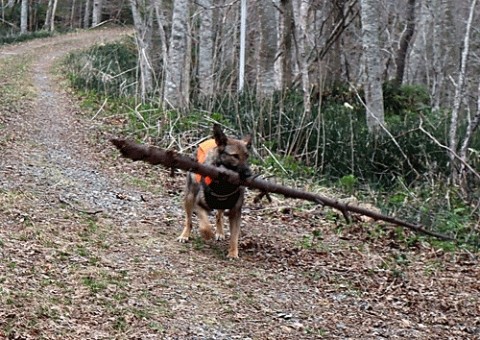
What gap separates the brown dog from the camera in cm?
679

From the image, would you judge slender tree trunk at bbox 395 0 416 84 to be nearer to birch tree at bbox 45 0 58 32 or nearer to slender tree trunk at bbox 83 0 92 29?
birch tree at bbox 45 0 58 32


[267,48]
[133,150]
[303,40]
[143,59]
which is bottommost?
[133,150]

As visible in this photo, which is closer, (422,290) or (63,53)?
(422,290)

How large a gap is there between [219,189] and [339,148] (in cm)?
603

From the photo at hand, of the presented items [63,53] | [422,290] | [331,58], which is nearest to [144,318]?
[422,290]

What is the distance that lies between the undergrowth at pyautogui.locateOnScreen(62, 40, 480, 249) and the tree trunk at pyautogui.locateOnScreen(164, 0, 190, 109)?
0.41 m

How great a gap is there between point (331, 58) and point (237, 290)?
1457 cm

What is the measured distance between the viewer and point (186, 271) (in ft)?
21.8

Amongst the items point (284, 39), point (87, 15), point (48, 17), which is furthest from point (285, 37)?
point (87, 15)

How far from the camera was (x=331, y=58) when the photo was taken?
20078mm

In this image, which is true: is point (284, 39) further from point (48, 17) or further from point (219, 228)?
point (48, 17)

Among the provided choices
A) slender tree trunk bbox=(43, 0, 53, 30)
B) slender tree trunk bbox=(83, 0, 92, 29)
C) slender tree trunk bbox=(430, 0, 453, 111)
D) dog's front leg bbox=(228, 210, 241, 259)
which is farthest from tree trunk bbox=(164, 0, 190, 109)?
slender tree trunk bbox=(83, 0, 92, 29)

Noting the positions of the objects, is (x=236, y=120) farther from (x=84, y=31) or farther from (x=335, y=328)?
(x=84, y=31)

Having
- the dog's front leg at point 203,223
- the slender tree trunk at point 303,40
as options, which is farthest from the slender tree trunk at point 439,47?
the dog's front leg at point 203,223
